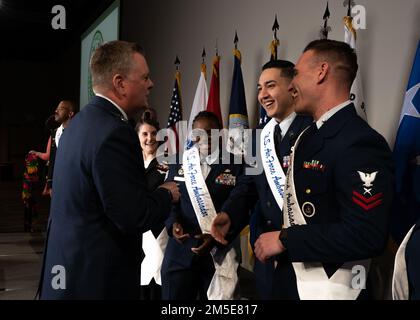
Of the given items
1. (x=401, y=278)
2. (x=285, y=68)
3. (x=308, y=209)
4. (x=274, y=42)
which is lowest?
(x=401, y=278)

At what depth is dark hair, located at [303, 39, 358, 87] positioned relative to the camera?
4.29 ft

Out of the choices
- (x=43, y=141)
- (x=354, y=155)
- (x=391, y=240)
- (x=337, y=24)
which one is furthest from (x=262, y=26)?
(x=43, y=141)

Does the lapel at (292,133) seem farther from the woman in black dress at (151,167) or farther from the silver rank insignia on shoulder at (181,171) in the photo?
the woman in black dress at (151,167)

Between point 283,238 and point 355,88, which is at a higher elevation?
point 355,88

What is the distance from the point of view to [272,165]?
180 centimetres

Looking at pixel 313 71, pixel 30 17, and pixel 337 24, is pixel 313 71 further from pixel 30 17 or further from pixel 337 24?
pixel 30 17

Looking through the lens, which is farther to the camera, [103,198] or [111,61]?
[111,61]

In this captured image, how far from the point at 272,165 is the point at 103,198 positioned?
2.54ft

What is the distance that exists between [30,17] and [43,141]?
17.2ft

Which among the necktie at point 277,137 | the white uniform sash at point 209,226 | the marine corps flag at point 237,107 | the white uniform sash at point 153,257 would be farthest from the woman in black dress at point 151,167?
the necktie at point 277,137

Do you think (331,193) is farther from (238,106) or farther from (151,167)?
(238,106)

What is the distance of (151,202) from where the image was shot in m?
1.33

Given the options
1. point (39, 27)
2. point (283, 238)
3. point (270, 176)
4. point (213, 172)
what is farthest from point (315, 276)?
point (39, 27)

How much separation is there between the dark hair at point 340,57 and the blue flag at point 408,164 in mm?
791
